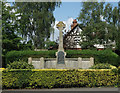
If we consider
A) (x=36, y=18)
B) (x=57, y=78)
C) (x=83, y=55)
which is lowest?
(x=57, y=78)

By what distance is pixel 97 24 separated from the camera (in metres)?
29.5

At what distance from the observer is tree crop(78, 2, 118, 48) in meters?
29.5

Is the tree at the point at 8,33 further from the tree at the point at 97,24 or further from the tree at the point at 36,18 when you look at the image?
the tree at the point at 97,24

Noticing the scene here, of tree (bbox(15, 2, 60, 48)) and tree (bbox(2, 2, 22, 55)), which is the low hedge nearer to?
tree (bbox(2, 2, 22, 55))

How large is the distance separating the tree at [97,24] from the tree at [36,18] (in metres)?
5.20

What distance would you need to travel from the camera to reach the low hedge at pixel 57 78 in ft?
37.9

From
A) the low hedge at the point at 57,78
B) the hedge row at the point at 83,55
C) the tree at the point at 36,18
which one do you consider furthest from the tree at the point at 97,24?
the low hedge at the point at 57,78

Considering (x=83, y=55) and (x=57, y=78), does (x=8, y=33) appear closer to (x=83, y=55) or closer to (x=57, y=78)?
(x=83, y=55)

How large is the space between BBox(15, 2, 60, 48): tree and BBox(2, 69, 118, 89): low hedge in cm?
1769

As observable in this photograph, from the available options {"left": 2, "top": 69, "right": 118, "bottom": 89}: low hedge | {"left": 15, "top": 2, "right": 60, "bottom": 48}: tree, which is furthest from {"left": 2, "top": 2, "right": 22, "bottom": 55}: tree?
{"left": 2, "top": 69, "right": 118, "bottom": 89}: low hedge

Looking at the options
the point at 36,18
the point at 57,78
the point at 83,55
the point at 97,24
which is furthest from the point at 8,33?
the point at 57,78

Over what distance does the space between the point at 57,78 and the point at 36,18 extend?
63.0 feet

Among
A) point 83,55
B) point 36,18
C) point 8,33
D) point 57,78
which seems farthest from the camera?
point 36,18

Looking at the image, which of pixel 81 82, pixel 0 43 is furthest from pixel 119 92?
pixel 0 43
